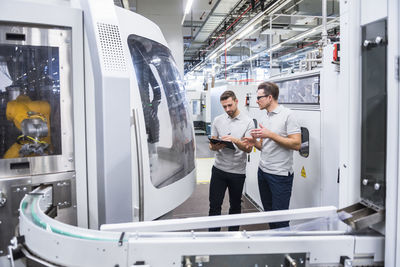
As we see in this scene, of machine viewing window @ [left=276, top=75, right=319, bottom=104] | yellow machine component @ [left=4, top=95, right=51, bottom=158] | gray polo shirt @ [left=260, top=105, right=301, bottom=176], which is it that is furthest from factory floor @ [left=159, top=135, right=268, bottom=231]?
yellow machine component @ [left=4, top=95, right=51, bottom=158]

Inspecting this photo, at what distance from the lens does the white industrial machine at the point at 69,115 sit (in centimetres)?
149

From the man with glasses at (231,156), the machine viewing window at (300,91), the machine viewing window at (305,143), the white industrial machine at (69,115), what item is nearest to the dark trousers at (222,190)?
the man with glasses at (231,156)

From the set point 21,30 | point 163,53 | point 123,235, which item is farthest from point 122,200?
point 163,53

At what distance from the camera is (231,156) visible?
287 centimetres

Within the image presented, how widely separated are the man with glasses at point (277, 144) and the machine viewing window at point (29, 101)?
Result: 1685 mm

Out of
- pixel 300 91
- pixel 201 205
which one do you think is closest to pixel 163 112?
pixel 300 91

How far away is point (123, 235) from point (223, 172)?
6.63ft

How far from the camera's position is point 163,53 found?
2.27 meters

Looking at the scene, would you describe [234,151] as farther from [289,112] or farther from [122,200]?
[122,200]

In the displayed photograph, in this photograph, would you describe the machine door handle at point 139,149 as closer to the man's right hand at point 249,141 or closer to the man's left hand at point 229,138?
the man's left hand at point 229,138

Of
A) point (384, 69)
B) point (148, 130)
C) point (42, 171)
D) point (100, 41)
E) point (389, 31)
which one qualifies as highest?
point (100, 41)

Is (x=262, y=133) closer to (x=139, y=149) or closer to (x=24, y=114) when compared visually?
(x=139, y=149)

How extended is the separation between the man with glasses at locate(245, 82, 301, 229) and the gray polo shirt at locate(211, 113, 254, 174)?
15 cm

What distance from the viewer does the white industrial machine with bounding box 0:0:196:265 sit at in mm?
1489
